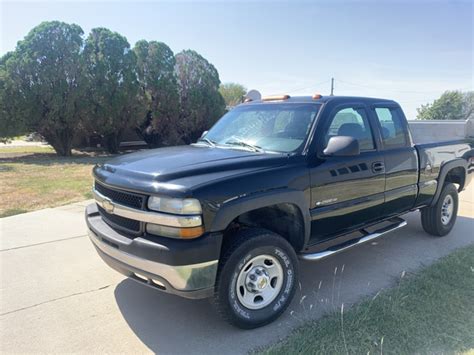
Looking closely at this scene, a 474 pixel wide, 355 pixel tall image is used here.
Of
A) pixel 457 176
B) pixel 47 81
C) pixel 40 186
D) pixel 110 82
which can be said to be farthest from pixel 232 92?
pixel 457 176

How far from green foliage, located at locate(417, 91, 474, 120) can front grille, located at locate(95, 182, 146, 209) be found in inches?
2249

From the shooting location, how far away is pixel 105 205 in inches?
131

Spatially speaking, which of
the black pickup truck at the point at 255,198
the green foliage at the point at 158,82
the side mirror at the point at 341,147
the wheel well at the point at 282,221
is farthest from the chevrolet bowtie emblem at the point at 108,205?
the green foliage at the point at 158,82

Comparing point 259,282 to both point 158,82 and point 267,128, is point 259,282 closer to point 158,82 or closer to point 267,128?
point 267,128

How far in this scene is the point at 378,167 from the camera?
4266mm

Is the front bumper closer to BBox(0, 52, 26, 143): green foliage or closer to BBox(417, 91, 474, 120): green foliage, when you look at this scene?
BBox(0, 52, 26, 143): green foliage

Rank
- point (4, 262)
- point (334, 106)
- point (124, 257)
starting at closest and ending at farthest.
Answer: point (124, 257) → point (334, 106) → point (4, 262)

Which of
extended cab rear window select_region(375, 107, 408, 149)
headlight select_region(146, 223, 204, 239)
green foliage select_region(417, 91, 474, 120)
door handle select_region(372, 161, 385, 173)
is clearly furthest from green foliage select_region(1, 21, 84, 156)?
green foliage select_region(417, 91, 474, 120)

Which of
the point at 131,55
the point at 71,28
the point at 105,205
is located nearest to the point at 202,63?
the point at 131,55

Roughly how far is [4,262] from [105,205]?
7.24ft

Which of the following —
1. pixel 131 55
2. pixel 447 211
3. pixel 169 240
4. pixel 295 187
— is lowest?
pixel 447 211

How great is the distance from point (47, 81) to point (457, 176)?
54.1ft

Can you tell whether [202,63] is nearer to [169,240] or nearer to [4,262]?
[4,262]

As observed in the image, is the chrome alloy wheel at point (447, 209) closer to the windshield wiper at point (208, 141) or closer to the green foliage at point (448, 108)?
the windshield wiper at point (208, 141)
